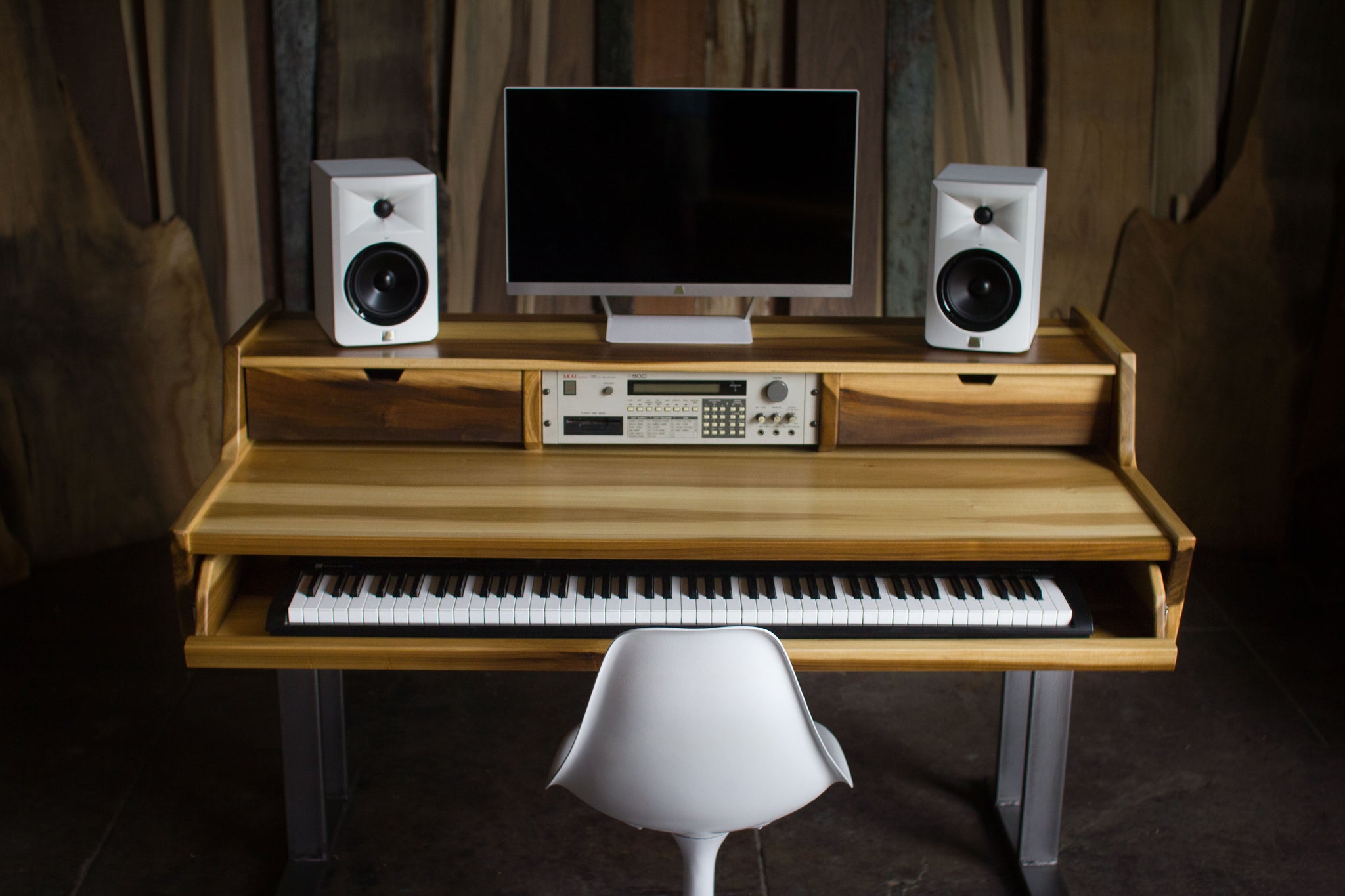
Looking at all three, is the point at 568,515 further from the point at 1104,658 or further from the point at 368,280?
the point at 1104,658

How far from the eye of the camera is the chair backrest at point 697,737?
164 centimetres

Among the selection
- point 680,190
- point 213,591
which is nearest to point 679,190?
point 680,190

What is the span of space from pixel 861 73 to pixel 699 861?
2288mm

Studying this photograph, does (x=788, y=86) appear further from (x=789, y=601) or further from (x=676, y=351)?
(x=789, y=601)

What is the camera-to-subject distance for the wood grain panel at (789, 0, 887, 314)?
3428 millimetres

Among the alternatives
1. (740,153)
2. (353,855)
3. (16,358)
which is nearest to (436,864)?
(353,855)

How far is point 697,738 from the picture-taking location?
1682 millimetres

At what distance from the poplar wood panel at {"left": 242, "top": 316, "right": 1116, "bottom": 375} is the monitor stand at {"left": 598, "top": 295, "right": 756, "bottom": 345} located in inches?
0.8

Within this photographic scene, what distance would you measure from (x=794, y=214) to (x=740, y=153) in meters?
0.16

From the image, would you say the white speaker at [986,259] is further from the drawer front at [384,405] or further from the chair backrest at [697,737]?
the chair backrest at [697,737]

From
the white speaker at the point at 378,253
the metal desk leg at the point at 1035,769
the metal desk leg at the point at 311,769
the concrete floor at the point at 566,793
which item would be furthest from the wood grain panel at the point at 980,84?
the metal desk leg at the point at 311,769

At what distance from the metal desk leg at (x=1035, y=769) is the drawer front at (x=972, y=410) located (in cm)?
44

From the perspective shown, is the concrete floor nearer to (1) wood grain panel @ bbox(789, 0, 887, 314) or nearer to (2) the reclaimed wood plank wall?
(2) the reclaimed wood plank wall

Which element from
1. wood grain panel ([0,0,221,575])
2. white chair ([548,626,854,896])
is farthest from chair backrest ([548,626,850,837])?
wood grain panel ([0,0,221,575])
